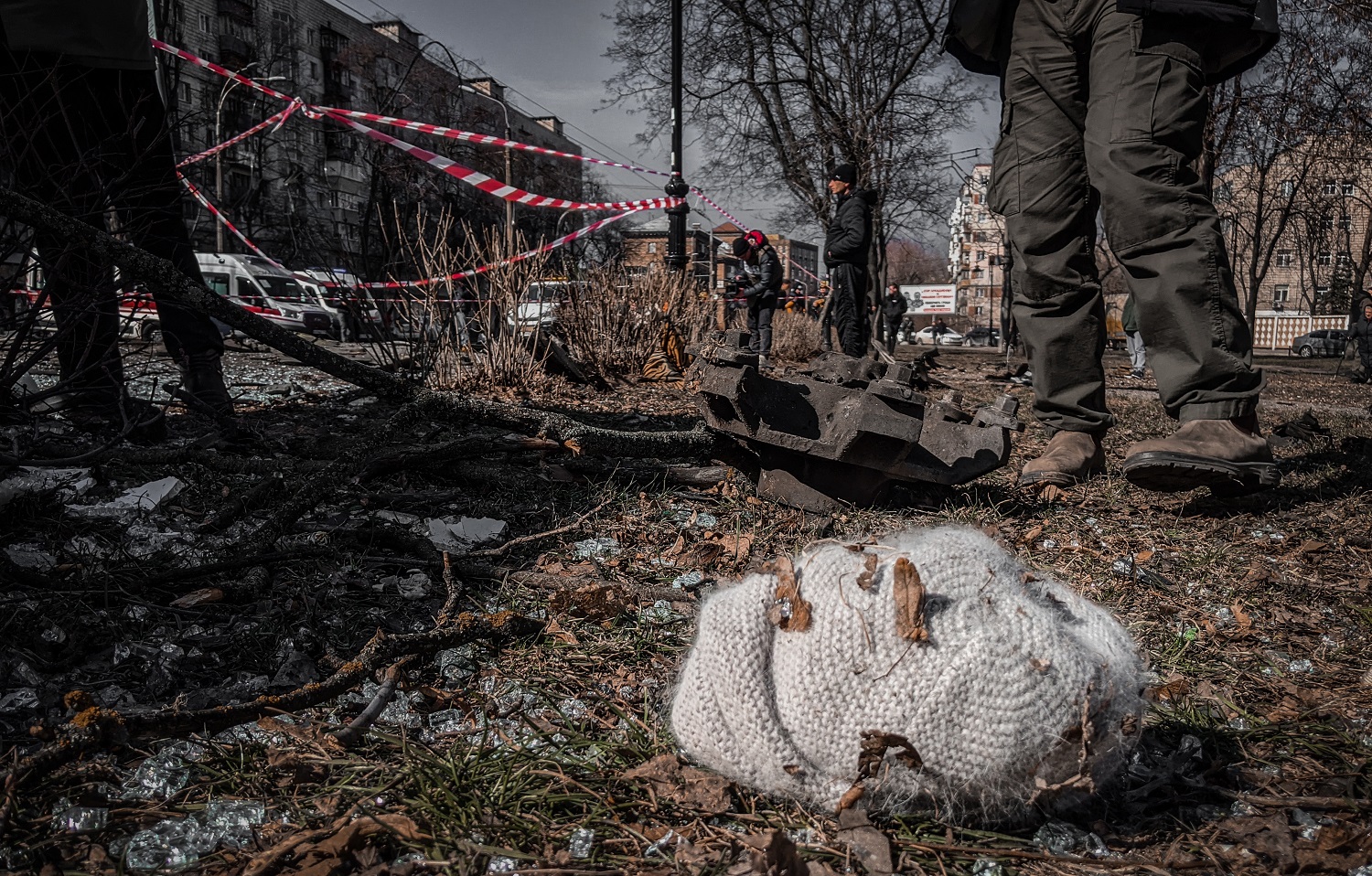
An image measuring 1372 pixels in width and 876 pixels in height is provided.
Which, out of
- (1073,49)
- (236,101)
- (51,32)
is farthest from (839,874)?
(236,101)

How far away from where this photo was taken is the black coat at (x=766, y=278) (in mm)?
13391

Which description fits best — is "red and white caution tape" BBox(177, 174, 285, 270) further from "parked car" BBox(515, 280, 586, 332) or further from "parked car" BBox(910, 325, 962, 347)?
"parked car" BBox(910, 325, 962, 347)

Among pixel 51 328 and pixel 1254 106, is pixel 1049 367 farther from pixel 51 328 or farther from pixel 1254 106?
pixel 1254 106

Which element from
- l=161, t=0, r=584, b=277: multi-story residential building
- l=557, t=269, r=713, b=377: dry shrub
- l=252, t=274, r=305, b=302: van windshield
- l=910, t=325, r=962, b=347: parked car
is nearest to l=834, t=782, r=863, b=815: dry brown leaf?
l=557, t=269, r=713, b=377: dry shrub

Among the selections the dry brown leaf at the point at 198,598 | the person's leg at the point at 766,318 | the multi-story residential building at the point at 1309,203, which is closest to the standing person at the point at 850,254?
the person's leg at the point at 766,318

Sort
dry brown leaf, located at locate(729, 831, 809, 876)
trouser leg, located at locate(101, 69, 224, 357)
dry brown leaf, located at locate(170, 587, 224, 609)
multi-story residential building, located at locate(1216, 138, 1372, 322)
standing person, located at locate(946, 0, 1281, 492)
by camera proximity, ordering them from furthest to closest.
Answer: multi-story residential building, located at locate(1216, 138, 1372, 322), trouser leg, located at locate(101, 69, 224, 357), standing person, located at locate(946, 0, 1281, 492), dry brown leaf, located at locate(170, 587, 224, 609), dry brown leaf, located at locate(729, 831, 809, 876)

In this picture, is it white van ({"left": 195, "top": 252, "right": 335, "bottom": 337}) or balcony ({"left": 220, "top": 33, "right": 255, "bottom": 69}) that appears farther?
balcony ({"left": 220, "top": 33, "right": 255, "bottom": 69})

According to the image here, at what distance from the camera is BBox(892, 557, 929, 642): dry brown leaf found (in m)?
1.16

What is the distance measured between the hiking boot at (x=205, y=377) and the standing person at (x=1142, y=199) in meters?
3.10

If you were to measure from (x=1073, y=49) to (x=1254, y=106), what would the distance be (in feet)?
51.4

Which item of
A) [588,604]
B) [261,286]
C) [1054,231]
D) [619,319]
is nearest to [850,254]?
[619,319]

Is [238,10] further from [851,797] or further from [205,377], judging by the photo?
[851,797]

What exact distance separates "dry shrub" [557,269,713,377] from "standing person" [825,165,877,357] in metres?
2.77

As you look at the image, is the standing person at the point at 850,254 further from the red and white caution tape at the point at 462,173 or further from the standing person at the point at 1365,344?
the standing person at the point at 1365,344
